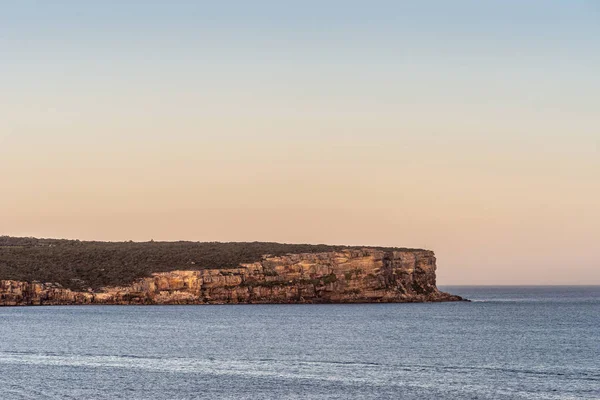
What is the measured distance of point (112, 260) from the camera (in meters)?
168

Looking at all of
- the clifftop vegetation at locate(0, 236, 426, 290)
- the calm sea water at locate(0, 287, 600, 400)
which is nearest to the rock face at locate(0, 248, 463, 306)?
the clifftop vegetation at locate(0, 236, 426, 290)

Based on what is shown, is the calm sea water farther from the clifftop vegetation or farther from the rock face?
the clifftop vegetation

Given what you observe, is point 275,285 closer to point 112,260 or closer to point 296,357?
point 112,260

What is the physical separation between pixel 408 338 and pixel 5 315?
60.2 m

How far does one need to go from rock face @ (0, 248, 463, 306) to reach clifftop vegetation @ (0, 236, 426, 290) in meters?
2.97

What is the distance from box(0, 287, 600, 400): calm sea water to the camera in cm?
5347

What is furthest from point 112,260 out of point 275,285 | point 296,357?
point 296,357

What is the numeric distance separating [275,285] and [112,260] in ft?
105

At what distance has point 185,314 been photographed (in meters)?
124

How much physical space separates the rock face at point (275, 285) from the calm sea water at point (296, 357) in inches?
1324

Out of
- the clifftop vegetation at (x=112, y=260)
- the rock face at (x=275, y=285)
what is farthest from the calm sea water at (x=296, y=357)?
the clifftop vegetation at (x=112, y=260)

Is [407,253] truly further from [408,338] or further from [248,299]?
[408,338]

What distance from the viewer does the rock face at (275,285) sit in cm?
15075

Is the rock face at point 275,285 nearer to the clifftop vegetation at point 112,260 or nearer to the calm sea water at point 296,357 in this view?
the clifftop vegetation at point 112,260
